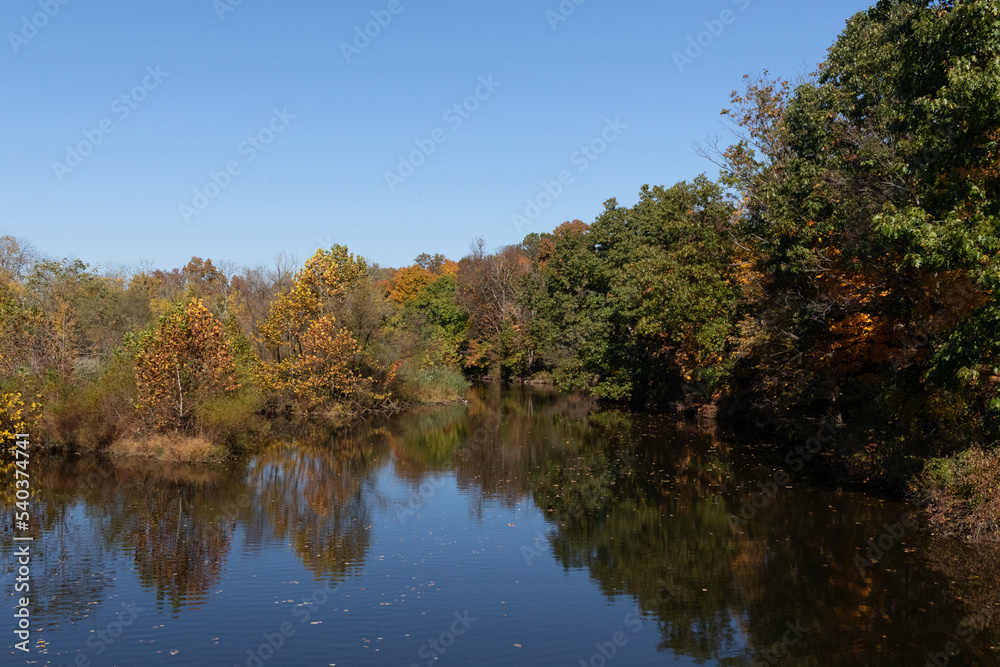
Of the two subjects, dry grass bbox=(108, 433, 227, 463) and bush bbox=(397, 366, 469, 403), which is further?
bush bbox=(397, 366, 469, 403)

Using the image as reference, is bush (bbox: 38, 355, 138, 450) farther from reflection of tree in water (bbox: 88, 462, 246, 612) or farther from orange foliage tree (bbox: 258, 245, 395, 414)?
orange foliage tree (bbox: 258, 245, 395, 414)

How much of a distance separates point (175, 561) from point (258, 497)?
6.36 m

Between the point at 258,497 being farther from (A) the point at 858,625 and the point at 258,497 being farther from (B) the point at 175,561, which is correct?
(A) the point at 858,625

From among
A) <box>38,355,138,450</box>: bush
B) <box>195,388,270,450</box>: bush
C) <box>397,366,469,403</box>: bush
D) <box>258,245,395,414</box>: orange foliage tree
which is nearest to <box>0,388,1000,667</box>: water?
<box>38,355,138,450</box>: bush

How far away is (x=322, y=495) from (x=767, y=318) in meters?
17.2

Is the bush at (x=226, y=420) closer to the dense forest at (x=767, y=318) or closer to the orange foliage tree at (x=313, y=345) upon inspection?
the dense forest at (x=767, y=318)

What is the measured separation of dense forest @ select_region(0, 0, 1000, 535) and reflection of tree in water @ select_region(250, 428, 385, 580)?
288 centimetres

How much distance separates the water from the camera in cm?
1133

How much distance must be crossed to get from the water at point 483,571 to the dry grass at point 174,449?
2.69 ft

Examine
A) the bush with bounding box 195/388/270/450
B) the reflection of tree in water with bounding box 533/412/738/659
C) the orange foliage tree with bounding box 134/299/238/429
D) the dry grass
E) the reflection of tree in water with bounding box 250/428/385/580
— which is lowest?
the reflection of tree in water with bounding box 533/412/738/659

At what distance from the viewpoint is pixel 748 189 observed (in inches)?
1041

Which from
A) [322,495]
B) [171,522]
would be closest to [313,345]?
[322,495]

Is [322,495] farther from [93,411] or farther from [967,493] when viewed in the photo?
[967,493]

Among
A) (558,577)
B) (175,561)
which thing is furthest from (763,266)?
(175,561)
